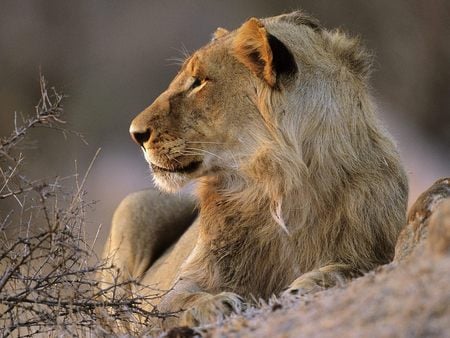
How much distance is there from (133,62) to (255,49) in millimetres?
11517

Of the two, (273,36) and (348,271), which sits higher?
(273,36)

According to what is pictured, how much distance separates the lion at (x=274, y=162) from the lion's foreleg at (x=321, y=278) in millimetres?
→ 96

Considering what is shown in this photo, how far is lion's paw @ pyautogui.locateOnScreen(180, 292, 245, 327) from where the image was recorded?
404 cm

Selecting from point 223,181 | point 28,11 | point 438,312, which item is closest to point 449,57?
point 28,11

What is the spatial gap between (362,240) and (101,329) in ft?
3.95

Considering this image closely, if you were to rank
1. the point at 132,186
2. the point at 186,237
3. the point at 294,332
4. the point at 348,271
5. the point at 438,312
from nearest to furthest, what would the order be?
the point at 438,312 < the point at 294,332 < the point at 348,271 < the point at 186,237 < the point at 132,186

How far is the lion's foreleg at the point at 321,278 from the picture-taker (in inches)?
162

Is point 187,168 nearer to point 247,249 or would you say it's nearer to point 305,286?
point 247,249

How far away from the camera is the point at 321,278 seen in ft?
13.9

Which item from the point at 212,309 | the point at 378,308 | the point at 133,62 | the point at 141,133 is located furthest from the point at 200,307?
the point at 133,62

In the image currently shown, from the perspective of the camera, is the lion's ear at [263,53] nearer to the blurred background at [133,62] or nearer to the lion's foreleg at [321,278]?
the lion's foreleg at [321,278]

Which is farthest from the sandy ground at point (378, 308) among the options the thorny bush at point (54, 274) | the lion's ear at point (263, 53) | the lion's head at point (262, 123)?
the lion's ear at point (263, 53)

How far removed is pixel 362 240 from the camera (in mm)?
4492

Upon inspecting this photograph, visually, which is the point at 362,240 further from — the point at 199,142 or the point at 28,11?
the point at 28,11
